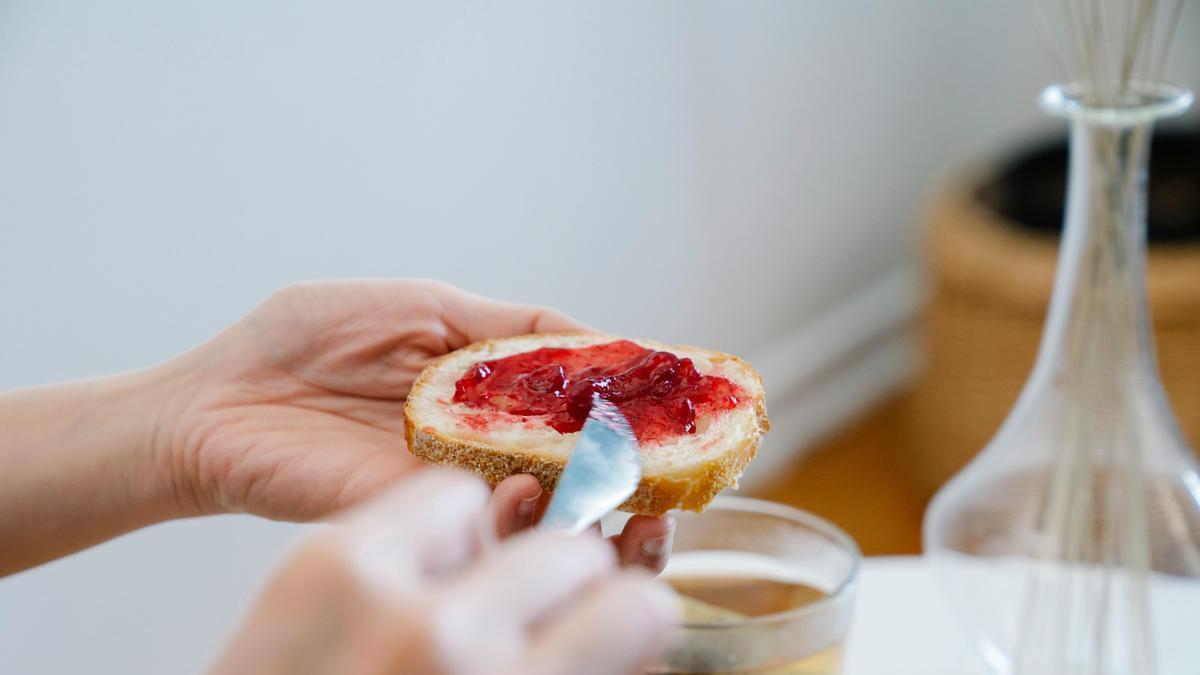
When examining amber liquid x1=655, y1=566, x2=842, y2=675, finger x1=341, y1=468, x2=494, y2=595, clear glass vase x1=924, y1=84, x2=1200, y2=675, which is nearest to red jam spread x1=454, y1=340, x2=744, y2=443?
amber liquid x1=655, y1=566, x2=842, y2=675

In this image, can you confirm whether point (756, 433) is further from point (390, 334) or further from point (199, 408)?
point (199, 408)

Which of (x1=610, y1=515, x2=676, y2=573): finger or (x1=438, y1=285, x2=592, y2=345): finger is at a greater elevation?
(x1=438, y1=285, x2=592, y2=345): finger

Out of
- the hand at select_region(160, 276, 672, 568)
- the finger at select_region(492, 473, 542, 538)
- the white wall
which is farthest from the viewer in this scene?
the white wall

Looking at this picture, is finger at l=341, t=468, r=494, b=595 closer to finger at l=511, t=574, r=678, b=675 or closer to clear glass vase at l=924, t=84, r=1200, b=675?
finger at l=511, t=574, r=678, b=675

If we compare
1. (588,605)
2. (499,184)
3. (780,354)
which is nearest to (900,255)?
(780,354)

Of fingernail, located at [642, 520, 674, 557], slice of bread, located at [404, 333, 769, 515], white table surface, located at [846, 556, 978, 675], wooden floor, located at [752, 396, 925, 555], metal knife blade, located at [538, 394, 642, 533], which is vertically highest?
metal knife blade, located at [538, 394, 642, 533]

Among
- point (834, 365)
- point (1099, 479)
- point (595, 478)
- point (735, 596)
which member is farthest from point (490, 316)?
point (834, 365)

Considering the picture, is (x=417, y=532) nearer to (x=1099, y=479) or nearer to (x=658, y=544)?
(x=658, y=544)
